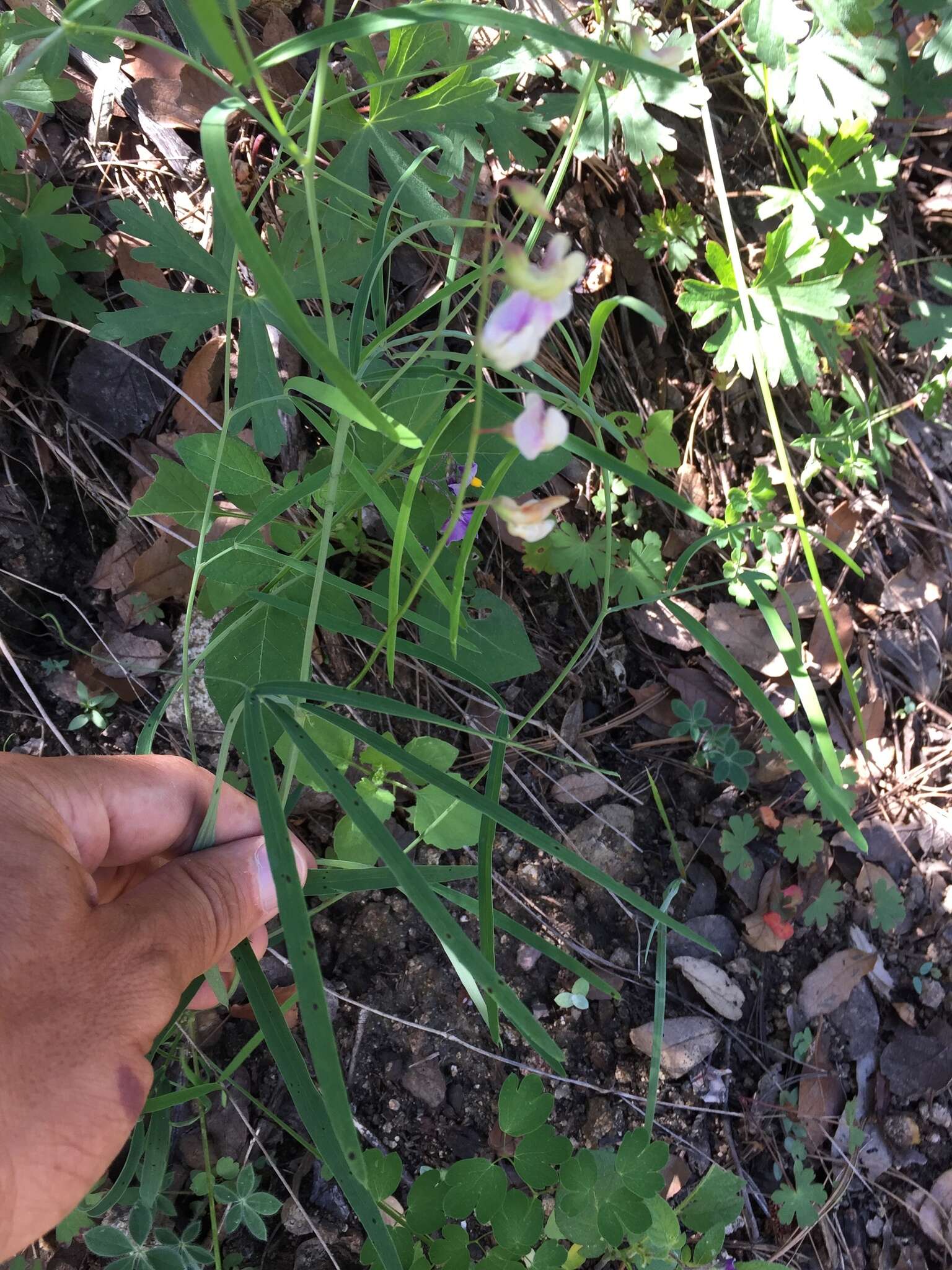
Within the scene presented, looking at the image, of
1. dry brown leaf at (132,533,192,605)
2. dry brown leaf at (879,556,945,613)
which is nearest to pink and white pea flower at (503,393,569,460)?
dry brown leaf at (132,533,192,605)

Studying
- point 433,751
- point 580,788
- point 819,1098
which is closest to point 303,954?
point 433,751

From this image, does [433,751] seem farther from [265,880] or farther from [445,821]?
[265,880]

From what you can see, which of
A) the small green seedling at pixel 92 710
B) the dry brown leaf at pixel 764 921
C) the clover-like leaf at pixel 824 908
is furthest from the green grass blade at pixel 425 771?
the clover-like leaf at pixel 824 908

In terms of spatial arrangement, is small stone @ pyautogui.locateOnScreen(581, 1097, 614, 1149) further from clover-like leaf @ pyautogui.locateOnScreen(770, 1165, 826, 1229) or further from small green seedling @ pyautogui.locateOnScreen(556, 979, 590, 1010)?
clover-like leaf @ pyautogui.locateOnScreen(770, 1165, 826, 1229)

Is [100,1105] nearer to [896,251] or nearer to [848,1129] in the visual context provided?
[848,1129]

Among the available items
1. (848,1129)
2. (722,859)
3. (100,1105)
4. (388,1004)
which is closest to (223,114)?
(100,1105)

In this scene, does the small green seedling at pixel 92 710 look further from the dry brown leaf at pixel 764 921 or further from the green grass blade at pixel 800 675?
the dry brown leaf at pixel 764 921
